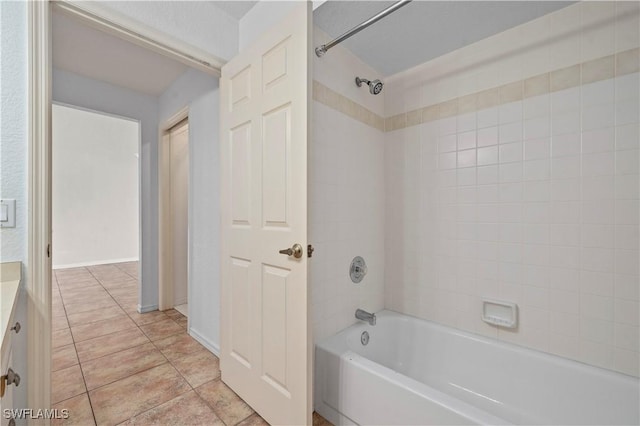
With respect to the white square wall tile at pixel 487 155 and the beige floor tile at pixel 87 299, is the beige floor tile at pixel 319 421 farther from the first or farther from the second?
the beige floor tile at pixel 87 299

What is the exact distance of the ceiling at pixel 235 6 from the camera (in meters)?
1.75

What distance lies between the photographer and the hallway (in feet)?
5.10

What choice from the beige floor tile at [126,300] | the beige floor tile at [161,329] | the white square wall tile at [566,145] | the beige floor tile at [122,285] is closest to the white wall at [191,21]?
the white square wall tile at [566,145]

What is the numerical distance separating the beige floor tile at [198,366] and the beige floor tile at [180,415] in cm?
17

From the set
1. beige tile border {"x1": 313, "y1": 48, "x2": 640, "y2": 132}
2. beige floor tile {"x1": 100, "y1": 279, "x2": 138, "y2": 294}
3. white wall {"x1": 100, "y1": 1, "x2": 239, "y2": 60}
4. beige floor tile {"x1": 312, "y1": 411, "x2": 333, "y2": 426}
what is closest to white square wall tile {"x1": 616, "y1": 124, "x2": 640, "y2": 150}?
beige tile border {"x1": 313, "y1": 48, "x2": 640, "y2": 132}

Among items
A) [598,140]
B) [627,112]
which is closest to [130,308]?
[598,140]

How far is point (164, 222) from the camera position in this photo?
305cm

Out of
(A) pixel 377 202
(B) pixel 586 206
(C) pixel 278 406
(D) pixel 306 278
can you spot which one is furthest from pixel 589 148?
(C) pixel 278 406

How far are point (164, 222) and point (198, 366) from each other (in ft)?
5.36

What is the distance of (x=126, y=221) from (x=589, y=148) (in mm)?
7278

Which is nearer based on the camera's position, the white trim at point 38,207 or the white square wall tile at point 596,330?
the white trim at point 38,207

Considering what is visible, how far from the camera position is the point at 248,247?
5.24ft

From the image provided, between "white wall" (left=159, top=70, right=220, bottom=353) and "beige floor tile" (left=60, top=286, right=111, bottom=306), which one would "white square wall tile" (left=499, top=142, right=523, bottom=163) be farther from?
"beige floor tile" (left=60, top=286, right=111, bottom=306)

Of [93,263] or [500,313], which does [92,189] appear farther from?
[500,313]
